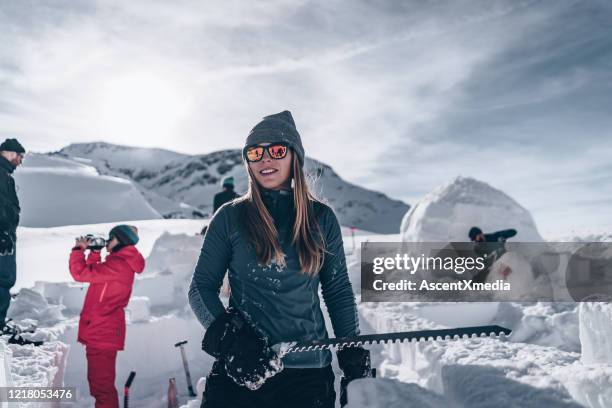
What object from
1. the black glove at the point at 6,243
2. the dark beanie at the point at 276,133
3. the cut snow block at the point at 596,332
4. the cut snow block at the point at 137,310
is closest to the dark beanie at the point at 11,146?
the black glove at the point at 6,243

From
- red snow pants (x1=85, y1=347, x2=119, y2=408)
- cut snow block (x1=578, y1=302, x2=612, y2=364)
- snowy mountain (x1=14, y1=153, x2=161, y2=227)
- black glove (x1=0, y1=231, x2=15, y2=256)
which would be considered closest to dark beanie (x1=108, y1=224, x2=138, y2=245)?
red snow pants (x1=85, y1=347, x2=119, y2=408)

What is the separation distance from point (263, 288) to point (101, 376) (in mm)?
3014

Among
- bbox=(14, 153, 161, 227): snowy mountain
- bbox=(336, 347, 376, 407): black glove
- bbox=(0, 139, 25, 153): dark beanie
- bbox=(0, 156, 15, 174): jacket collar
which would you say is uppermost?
bbox=(14, 153, 161, 227): snowy mountain

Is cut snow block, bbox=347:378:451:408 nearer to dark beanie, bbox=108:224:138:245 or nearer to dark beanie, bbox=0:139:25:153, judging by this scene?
dark beanie, bbox=108:224:138:245

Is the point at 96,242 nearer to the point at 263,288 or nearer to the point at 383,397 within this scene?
the point at 263,288

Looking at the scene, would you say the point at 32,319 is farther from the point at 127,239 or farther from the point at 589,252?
the point at 589,252

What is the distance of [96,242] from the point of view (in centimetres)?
471

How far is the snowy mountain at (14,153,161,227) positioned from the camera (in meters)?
45.3

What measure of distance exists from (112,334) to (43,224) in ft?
144

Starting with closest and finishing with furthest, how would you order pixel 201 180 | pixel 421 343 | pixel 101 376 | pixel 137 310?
pixel 101 376 < pixel 421 343 < pixel 137 310 < pixel 201 180

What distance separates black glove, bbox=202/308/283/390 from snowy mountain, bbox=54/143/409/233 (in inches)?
4623

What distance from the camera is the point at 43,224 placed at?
138 ft

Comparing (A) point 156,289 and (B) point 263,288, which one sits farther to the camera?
(A) point 156,289

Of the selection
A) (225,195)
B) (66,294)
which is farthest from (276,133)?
(66,294)
